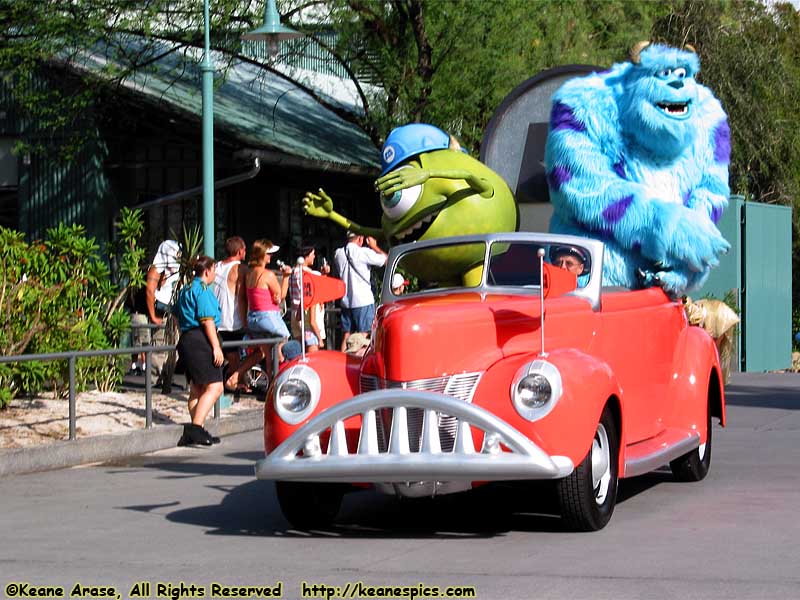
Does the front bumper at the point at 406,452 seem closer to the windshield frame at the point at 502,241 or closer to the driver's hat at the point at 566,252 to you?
the windshield frame at the point at 502,241

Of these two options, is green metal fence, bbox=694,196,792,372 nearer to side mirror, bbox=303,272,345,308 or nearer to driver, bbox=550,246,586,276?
driver, bbox=550,246,586,276

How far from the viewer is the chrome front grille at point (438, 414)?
7.86 metres

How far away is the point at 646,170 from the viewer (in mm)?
11727

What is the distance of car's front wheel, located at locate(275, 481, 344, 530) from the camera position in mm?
8500

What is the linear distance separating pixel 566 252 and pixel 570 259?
3.4 inches

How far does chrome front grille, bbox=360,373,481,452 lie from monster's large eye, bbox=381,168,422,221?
2443mm

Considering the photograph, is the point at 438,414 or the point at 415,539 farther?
the point at 415,539

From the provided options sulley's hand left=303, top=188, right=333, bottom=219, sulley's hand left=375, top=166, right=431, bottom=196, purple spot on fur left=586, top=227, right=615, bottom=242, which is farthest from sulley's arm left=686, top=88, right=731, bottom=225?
sulley's hand left=303, top=188, right=333, bottom=219

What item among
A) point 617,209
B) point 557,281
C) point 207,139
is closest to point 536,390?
point 557,281

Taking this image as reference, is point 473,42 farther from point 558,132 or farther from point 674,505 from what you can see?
point 674,505

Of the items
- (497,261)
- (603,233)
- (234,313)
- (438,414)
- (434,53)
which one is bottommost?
(438,414)

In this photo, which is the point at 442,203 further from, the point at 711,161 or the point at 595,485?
the point at 595,485

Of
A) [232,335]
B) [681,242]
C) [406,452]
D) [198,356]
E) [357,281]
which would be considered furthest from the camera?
[357,281]

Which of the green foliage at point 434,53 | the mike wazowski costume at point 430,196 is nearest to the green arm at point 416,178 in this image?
the mike wazowski costume at point 430,196
